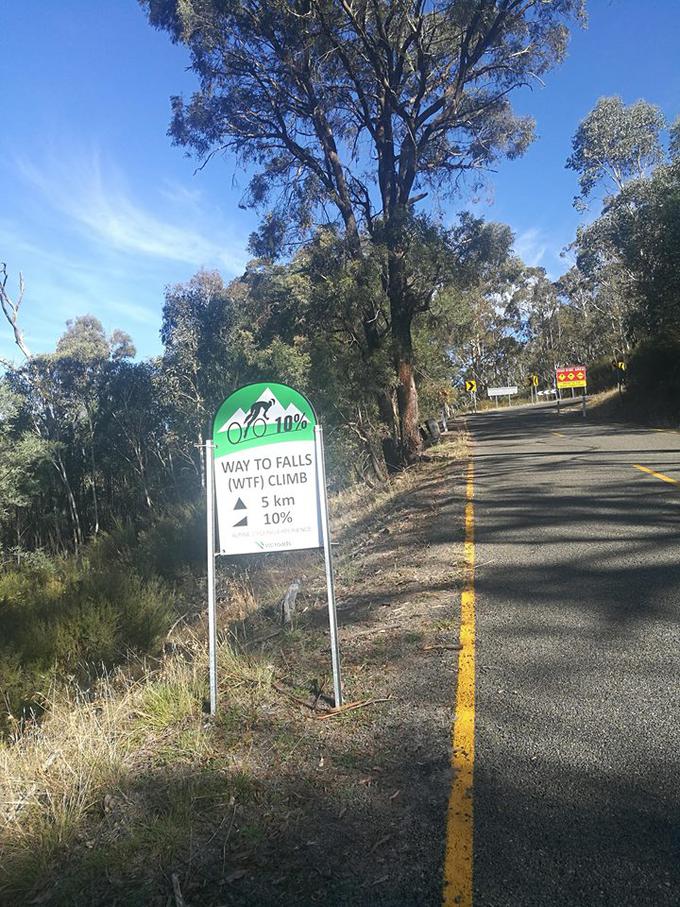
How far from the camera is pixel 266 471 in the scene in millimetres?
4574

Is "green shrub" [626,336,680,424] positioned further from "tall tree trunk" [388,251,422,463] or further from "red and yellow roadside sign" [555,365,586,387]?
"tall tree trunk" [388,251,422,463]

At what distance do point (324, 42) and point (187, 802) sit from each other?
20.0 meters

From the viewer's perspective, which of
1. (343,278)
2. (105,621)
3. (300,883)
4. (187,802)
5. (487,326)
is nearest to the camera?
(300,883)

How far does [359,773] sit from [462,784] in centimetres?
56

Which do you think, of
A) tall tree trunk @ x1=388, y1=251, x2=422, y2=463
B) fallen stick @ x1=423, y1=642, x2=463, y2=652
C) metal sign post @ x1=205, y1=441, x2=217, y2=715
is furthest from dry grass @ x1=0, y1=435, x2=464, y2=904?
tall tree trunk @ x1=388, y1=251, x2=422, y2=463

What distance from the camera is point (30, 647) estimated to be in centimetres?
850

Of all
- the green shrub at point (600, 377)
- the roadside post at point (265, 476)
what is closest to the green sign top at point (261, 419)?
→ the roadside post at point (265, 476)

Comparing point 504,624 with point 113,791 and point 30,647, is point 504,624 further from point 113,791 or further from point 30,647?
point 30,647

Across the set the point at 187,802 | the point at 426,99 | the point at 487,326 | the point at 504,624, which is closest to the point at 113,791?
the point at 187,802

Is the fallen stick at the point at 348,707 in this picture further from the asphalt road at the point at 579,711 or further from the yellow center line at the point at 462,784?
the asphalt road at the point at 579,711

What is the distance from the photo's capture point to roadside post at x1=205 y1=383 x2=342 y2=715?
450 cm

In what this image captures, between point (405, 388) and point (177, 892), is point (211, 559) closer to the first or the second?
point (177, 892)

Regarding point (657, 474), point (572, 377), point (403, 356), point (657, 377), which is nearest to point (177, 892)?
point (657, 474)

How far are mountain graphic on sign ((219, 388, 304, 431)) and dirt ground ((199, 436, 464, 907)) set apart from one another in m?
1.91
